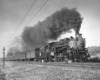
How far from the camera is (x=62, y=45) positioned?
59.5ft

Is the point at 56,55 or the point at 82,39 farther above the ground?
the point at 82,39

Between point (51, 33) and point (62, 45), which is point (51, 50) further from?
point (51, 33)

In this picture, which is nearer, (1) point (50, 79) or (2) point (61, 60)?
(1) point (50, 79)

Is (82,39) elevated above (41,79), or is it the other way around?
(82,39)

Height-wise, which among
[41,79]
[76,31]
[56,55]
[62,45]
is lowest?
[41,79]

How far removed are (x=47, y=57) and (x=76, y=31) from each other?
6168 millimetres

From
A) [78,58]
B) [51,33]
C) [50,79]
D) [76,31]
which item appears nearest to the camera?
[50,79]

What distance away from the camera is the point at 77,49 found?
17109 mm

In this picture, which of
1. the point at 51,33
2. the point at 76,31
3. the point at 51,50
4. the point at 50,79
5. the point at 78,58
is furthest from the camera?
the point at 51,33

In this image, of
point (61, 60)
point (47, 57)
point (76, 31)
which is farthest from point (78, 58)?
point (47, 57)

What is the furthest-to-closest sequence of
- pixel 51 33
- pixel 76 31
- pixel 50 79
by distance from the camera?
pixel 51 33, pixel 76 31, pixel 50 79

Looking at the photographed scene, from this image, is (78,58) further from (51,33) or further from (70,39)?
(51,33)

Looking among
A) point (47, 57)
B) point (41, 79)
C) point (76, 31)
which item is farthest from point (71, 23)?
point (41, 79)

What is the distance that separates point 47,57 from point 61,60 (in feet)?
11.9
